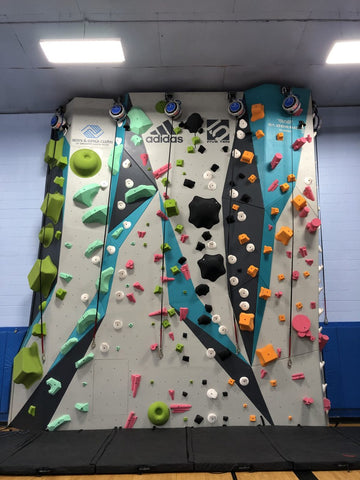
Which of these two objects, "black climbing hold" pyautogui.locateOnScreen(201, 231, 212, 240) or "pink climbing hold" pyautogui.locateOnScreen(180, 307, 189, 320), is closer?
"pink climbing hold" pyautogui.locateOnScreen(180, 307, 189, 320)

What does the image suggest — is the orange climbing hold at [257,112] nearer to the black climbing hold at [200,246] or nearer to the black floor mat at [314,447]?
the black climbing hold at [200,246]

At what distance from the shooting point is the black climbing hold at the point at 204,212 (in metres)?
3.15

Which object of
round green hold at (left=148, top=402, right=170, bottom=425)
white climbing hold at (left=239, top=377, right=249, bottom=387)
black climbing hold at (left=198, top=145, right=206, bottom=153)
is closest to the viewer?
round green hold at (left=148, top=402, right=170, bottom=425)

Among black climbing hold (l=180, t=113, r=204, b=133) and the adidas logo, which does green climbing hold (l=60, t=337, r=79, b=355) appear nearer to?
the adidas logo

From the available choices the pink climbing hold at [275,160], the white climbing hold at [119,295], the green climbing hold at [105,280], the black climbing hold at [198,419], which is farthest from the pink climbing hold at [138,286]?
the pink climbing hold at [275,160]

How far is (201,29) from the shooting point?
9.21 ft

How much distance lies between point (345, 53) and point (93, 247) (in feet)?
10.1

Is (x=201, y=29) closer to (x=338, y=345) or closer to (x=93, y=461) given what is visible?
(x=338, y=345)

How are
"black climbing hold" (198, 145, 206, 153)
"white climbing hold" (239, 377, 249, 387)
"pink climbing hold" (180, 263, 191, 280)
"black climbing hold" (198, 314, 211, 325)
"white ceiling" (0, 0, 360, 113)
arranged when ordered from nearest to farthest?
"white ceiling" (0, 0, 360, 113)
"white climbing hold" (239, 377, 249, 387)
"black climbing hold" (198, 314, 211, 325)
"pink climbing hold" (180, 263, 191, 280)
"black climbing hold" (198, 145, 206, 153)

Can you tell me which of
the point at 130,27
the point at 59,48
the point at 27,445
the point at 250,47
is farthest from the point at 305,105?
the point at 27,445

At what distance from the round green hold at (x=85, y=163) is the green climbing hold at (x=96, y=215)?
395 mm

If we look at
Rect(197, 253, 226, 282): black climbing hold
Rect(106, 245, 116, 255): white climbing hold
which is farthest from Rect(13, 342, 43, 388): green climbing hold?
Rect(197, 253, 226, 282): black climbing hold

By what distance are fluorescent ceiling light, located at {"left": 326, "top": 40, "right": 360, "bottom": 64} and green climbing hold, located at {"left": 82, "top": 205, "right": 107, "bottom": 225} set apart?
2.68 meters

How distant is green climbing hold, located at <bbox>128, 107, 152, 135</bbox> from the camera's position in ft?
11.1
